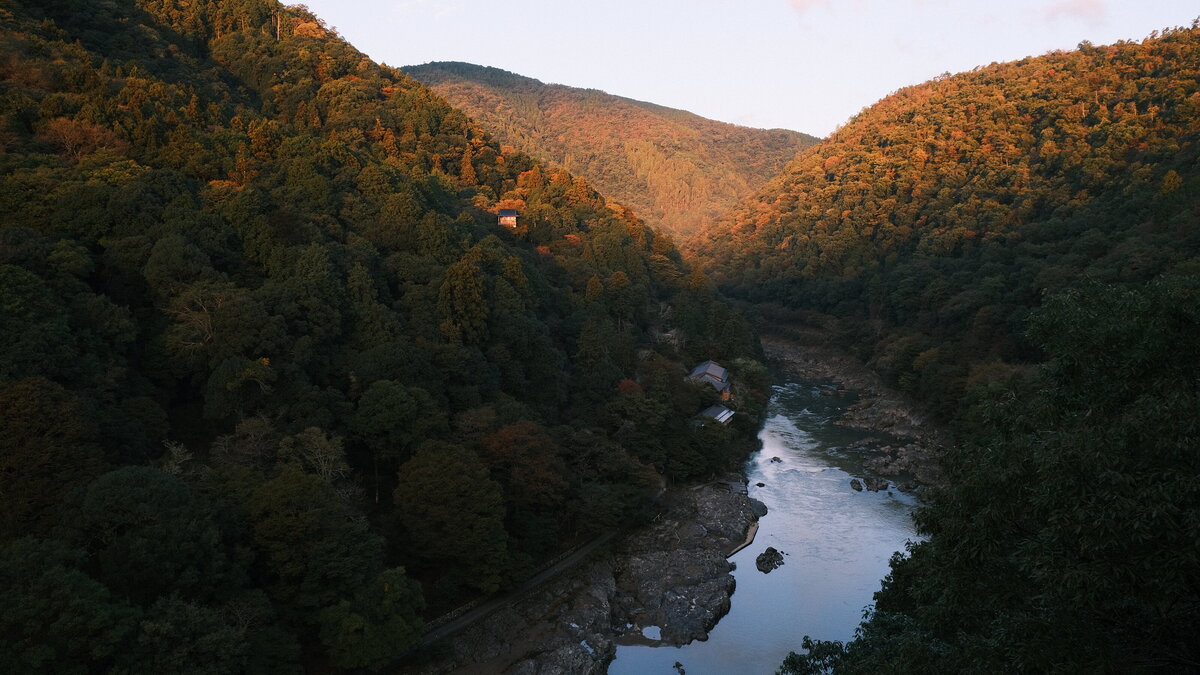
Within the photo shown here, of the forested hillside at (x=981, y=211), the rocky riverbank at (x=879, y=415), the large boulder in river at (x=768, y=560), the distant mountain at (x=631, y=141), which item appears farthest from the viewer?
the distant mountain at (x=631, y=141)

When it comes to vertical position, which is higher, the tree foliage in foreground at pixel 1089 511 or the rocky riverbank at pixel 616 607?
the tree foliage in foreground at pixel 1089 511

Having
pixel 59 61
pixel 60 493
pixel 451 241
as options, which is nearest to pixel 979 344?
pixel 451 241

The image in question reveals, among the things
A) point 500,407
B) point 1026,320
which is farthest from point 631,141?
point 1026,320

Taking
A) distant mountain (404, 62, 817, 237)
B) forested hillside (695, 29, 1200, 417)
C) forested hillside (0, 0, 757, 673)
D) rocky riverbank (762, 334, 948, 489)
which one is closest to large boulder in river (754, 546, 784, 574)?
forested hillside (0, 0, 757, 673)

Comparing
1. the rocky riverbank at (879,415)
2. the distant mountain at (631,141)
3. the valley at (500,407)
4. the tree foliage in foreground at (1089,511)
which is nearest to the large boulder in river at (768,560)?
the valley at (500,407)

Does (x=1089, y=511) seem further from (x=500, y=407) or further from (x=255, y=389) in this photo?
(x=500, y=407)

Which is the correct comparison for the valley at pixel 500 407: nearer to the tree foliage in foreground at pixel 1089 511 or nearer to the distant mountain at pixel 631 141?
the tree foliage in foreground at pixel 1089 511

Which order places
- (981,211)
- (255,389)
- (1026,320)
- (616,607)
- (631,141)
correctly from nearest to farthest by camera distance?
(1026,320)
(255,389)
(616,607)
(981,211)
(631,141)
